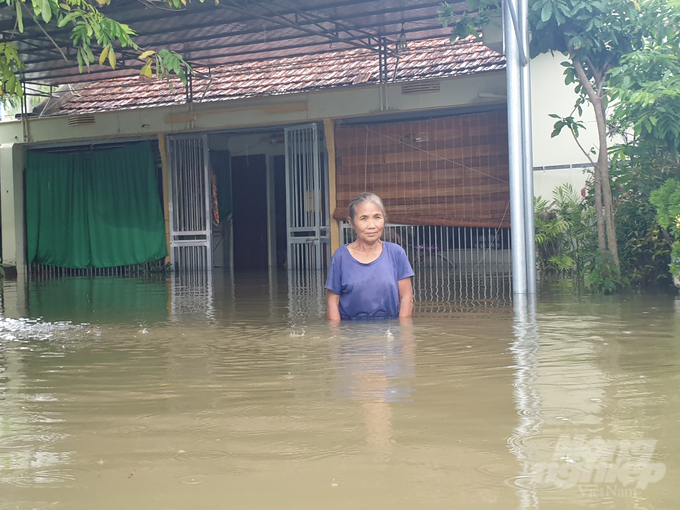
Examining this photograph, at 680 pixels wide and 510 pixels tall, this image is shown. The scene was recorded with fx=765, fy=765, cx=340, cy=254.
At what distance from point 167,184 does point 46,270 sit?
14.0 ft

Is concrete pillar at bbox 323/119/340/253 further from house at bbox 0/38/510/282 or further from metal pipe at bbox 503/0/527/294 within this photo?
metal pipe at bbox 503/0/527/294

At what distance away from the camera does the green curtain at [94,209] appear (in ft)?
56.4

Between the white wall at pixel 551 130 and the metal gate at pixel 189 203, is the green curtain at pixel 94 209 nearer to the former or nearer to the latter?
the metal gate at pixel 189 203

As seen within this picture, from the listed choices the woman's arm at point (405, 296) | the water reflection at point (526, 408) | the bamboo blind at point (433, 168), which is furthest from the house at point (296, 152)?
the water reflection at point (526, 408)

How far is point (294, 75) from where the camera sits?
16.1 metres

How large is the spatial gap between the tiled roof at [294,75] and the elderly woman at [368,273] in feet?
29.4

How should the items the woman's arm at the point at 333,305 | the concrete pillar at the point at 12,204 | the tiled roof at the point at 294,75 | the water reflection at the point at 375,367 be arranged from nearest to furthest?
the water reflection at the point at 375,367 < the woman's arm at the point at 333,305 < the tiled roof at the point at 294,75 < the concrete pillar at the point at 12,204

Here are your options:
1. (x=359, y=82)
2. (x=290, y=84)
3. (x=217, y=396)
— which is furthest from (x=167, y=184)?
(x=217, y=396)

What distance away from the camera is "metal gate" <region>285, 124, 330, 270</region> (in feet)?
49.4

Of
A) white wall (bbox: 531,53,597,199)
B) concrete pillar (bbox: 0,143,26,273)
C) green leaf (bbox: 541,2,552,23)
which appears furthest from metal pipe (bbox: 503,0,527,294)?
concrete pillar (bbox: 0,143,26,273)

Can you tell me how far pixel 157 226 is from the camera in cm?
1711

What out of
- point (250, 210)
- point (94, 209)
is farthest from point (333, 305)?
point (94, 209)

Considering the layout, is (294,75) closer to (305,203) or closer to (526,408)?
(305,203)

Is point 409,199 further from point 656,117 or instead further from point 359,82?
point 656,117
